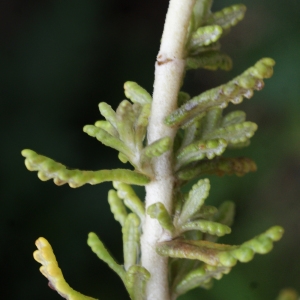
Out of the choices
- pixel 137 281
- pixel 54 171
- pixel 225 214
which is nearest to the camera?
pixel 54 171

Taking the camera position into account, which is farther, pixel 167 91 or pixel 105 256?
pixel 105 256

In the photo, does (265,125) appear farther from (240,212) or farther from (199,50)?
(199,50)

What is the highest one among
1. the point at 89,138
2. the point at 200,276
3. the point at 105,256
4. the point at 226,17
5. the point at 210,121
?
the point at 89,138

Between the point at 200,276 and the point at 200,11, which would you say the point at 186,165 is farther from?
the point at 200,11

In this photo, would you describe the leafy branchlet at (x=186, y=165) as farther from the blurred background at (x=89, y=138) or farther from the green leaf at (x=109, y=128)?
the blurred background at (x=89, y=138)

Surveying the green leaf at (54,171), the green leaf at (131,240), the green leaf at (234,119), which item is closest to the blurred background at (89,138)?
the green leaf at (131,240)

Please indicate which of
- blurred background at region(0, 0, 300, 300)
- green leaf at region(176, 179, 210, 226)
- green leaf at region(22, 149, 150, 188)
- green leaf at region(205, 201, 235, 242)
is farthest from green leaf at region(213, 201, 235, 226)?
blurred background at region(0, 0, 300, 300)

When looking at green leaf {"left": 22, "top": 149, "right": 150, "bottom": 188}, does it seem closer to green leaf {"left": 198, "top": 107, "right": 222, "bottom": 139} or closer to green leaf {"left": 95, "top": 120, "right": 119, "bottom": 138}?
green leaf {"left": 95, "top": 120, "right": 119, "bottom": 138}

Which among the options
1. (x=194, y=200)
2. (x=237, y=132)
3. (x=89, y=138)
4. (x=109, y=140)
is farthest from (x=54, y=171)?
(x=89, y=138)
